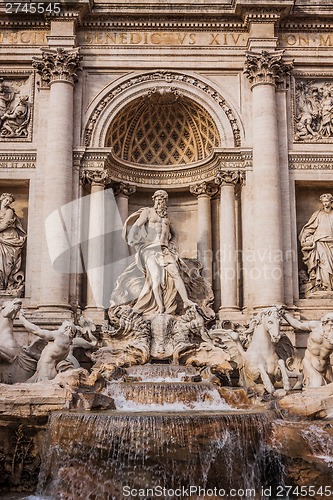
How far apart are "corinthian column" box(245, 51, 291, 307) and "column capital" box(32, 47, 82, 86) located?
4.57 meters

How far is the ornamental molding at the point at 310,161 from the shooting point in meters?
17.5

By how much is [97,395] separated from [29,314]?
4901 mm

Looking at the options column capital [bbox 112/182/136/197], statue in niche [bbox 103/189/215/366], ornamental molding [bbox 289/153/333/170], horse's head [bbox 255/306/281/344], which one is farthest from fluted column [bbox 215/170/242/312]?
horse's head [bbox 255/306/281/344]

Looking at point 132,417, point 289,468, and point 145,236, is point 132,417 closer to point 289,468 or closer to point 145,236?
point 289,468

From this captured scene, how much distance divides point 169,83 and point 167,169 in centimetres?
243

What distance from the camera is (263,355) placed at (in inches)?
540

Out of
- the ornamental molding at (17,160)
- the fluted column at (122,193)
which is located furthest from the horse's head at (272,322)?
the ornamental molding at (17,160)

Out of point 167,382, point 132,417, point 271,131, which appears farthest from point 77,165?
point 132,417

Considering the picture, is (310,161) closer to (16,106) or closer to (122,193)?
(122,193)

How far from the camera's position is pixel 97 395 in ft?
38.7

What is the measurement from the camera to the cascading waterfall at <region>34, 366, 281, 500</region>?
1008cm

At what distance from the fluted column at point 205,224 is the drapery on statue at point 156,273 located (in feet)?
2.09

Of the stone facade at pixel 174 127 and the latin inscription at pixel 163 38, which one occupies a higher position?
the latin inscription at pixel 163 38

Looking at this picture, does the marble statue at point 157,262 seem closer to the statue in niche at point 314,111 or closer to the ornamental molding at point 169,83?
the ornamental molding at point 169,83
